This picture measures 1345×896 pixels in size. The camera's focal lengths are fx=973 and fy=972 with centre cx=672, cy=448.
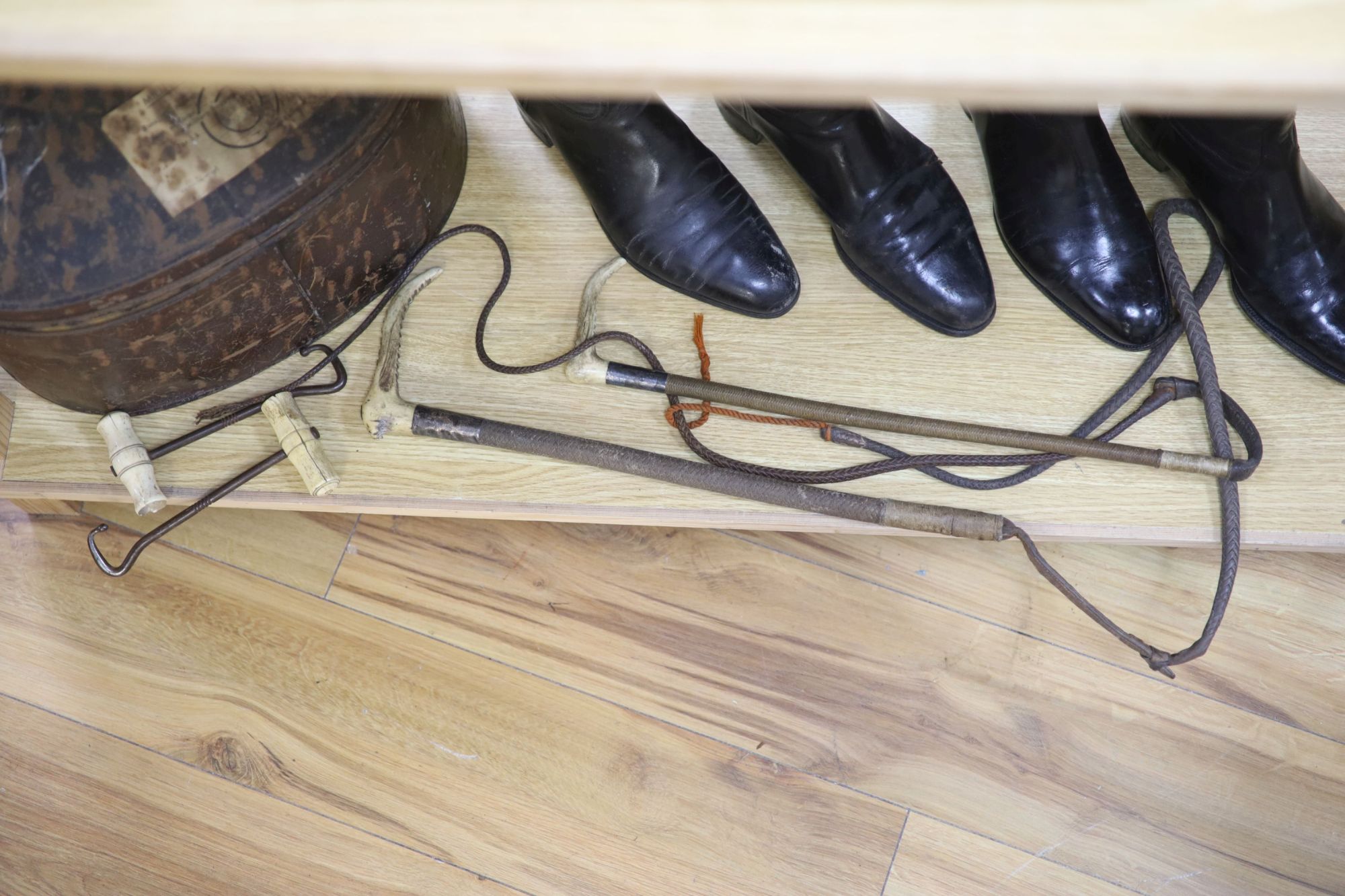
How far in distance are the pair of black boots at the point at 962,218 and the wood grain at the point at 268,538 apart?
476mm

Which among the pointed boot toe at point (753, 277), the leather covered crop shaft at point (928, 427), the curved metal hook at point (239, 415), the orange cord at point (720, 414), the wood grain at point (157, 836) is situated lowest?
the wood grain at point (157, 836)

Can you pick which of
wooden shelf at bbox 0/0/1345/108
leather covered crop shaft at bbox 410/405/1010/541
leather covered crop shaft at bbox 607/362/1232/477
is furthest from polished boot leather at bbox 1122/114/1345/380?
wooden shelf at bbox 0/0/1345/108

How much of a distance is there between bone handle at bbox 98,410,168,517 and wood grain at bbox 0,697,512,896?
A: 30 cm

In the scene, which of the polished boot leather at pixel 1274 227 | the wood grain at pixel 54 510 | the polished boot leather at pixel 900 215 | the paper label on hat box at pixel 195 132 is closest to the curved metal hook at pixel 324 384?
the paper label on hat box at pixel 195 132

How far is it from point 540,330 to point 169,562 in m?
0.50

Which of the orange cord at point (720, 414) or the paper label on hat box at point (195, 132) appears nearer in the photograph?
the paper label on hat box at point (195, 132)

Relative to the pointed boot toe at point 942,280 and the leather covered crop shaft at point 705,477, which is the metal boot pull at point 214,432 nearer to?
the leather covered crop shaft at point 705,477

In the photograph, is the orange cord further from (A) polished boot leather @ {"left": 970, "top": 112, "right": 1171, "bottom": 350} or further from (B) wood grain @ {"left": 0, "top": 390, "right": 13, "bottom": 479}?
(B) wood grain @ {"left": 0, "top": 390, "right": 13, "bottom": 479}

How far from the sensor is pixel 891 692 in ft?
3.36

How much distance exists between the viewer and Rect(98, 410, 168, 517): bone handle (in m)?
0.90

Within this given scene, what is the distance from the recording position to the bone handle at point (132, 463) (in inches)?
35.4

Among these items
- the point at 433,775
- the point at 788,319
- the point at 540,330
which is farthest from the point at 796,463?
the point at 433,775

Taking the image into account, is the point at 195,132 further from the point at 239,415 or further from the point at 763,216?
the point at 763,216

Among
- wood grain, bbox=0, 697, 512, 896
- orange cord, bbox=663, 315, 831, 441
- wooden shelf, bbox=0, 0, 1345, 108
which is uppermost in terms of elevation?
wooden shelf, bbox=0, 0, 1345, 108
